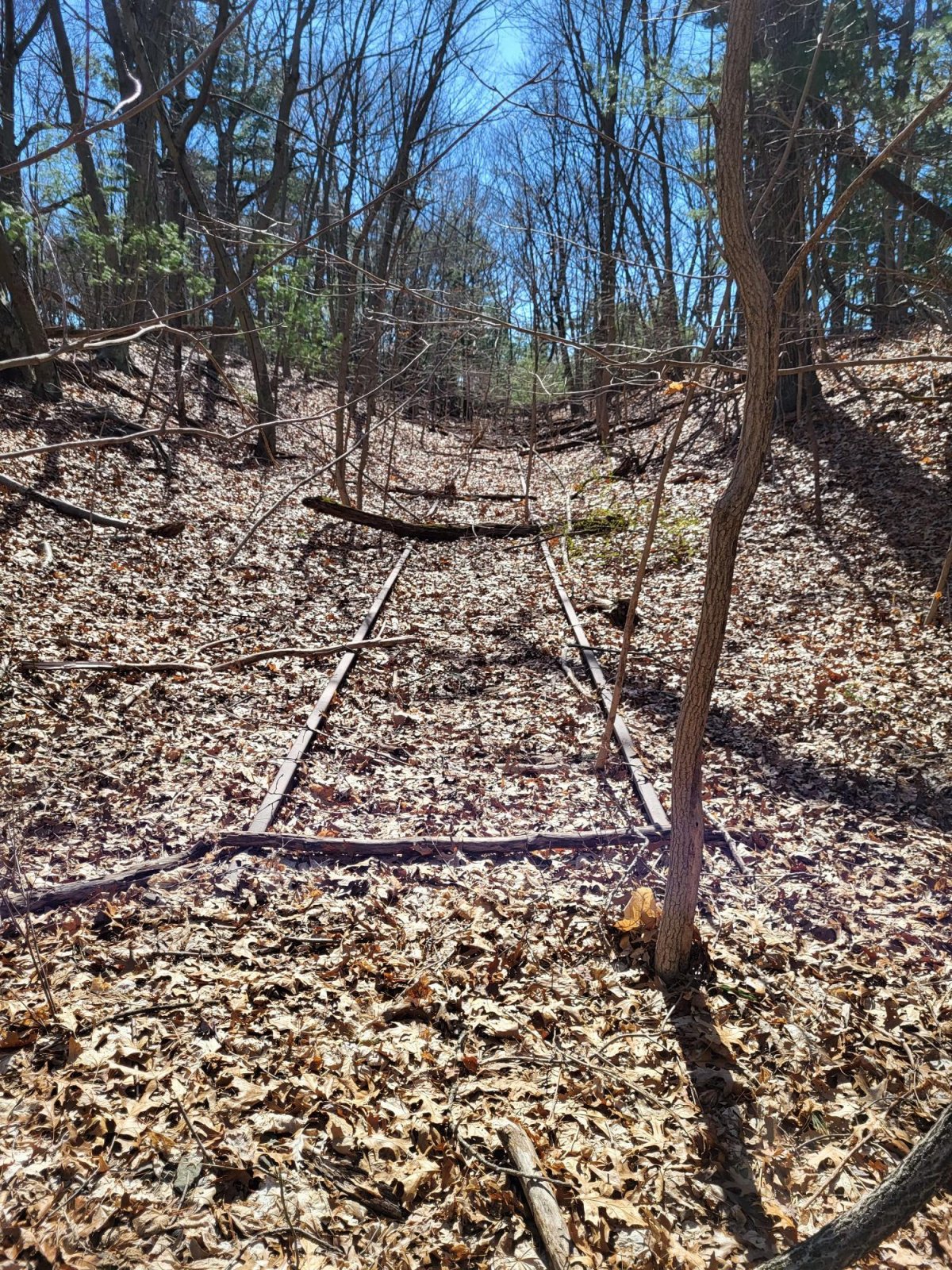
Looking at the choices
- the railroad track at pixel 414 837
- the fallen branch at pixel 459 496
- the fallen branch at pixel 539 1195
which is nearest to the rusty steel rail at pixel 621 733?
the railroad track at pixel 414 837

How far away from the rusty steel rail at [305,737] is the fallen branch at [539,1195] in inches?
90.0

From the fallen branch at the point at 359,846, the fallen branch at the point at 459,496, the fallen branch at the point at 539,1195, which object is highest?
the fallen branch at the point at 459,496

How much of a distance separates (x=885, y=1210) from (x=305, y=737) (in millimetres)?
4446

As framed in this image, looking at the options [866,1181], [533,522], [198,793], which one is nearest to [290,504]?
[533,522]

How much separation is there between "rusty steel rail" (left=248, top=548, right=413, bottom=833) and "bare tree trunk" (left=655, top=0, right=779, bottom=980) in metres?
2.44

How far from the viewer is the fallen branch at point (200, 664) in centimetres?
602

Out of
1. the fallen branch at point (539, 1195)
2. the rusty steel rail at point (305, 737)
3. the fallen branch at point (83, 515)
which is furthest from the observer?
the fallen branch at point (83, 515)

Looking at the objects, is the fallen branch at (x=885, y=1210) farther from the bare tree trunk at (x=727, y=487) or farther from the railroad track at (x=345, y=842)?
the railroad track at (x=345, y=842)

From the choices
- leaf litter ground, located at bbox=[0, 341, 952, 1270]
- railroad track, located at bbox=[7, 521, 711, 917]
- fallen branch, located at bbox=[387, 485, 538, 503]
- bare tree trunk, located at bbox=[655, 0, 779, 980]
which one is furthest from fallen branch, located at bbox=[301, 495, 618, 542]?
bare tree trunk, located at bbox=[655, 0, 779, 980]

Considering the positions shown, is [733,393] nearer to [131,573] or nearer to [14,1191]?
[14,1191]

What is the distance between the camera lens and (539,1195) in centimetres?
254

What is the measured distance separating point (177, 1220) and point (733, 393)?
3807 millimetres

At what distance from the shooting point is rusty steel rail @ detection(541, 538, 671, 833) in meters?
4.85

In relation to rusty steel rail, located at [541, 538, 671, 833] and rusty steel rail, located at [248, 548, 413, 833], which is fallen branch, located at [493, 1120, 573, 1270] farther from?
rusty steel rail, located at [248, 548, 413, 833]
